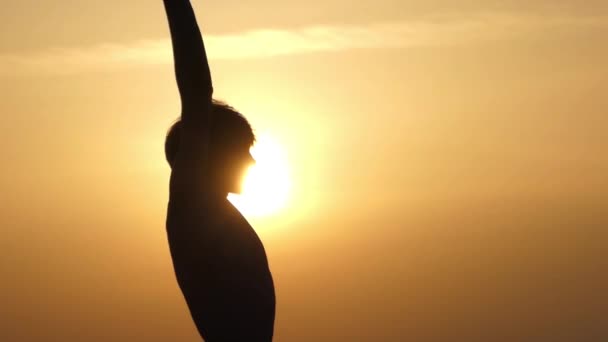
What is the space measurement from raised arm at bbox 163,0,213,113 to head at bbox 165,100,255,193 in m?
0.35

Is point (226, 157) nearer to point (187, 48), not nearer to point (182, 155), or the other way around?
point (182, 155)

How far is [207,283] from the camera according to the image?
3.76 metres

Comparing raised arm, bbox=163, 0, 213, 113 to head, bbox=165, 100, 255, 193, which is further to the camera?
head, bbox=165, 100, 255, 193

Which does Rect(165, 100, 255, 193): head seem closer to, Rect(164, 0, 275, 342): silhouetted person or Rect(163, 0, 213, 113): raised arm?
Rect(164, 0, 275, 342): silhouetted person

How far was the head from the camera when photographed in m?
3.89


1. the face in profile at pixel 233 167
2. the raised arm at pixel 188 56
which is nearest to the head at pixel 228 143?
the face in profile at pixel 233 167

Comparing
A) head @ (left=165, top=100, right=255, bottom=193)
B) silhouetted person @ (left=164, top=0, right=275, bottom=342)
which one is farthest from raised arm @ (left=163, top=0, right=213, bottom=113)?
head @ (left=165, top=100, right=255, bottom=193)

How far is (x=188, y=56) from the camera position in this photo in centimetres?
346

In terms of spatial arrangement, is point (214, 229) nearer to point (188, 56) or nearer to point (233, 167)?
point (233, 167)

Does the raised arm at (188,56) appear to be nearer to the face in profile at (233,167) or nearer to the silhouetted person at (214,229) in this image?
the silhouetted person at (214,229)

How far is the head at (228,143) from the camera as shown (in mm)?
3893

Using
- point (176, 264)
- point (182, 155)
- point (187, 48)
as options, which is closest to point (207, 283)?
point (176, 264)

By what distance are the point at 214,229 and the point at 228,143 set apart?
0.33m

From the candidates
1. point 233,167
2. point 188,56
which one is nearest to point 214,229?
point 233,167
